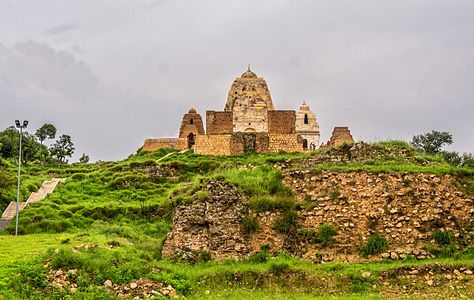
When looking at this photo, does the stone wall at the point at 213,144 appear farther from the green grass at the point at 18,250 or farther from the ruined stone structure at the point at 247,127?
the green grass at the point at 18,250

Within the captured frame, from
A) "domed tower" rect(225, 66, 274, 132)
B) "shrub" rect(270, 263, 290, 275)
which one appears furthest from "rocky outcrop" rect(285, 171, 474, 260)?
"domed tower" rect(225, 66, 274, 132)

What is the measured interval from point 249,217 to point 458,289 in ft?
17.9

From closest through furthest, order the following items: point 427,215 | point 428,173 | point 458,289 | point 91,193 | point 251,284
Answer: point 458,289
point 251,284
point 427,215
point 428,173
point 91,193

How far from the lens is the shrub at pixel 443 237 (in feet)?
48.6

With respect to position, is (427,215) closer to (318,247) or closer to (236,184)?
(318,247)

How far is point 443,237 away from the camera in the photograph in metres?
14.9

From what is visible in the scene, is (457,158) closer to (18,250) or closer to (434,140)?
(434,140)

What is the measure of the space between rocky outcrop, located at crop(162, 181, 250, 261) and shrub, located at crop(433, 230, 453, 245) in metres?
4.60

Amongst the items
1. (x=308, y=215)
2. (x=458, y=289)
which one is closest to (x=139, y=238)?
(x=308, y=215)

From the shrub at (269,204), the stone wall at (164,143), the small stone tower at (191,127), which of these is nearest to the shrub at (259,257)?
the shrub at (269,204)

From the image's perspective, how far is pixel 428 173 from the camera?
16.3 m

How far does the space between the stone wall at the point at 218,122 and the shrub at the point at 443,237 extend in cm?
2726

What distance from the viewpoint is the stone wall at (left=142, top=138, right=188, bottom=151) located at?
145 feet

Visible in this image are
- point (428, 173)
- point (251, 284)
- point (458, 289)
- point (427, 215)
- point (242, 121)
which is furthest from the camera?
point (242, 121)
